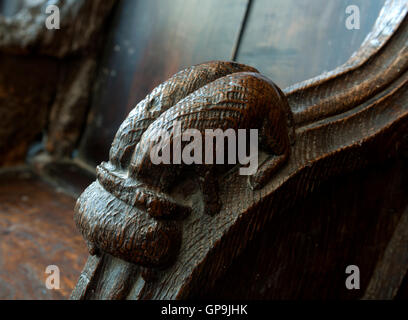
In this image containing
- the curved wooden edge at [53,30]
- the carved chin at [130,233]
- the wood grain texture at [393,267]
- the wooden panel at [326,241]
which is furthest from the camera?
the curved wooden edge at [53,30]

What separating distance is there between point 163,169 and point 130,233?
0.09 m

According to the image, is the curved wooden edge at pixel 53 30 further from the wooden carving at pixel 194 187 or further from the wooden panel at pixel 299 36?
the wooden carving at pixel 194 187

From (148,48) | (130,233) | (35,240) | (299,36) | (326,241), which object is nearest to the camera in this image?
(130,233)

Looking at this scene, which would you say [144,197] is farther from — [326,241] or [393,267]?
[393,267]

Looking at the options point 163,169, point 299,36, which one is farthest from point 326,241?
point 299,36

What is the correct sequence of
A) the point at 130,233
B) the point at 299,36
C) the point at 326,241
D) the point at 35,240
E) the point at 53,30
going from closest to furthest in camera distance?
1. the point at 130,233
2. the point at 326,241
3. the point at 299,36
4. the point at 35,240
5. the point at 53,30

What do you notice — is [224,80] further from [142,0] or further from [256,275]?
[142,0]

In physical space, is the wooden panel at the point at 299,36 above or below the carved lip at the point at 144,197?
above

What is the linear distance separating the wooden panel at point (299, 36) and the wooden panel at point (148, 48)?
0.27ft

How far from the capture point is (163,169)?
51 centimetres

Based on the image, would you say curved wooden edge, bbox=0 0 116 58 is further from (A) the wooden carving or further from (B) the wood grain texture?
(B) the wood grain texture

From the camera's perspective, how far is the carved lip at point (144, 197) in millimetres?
505

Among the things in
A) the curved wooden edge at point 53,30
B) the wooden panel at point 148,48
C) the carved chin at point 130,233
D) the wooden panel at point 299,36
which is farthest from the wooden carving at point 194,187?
the curved wooden edge at point 53,30
